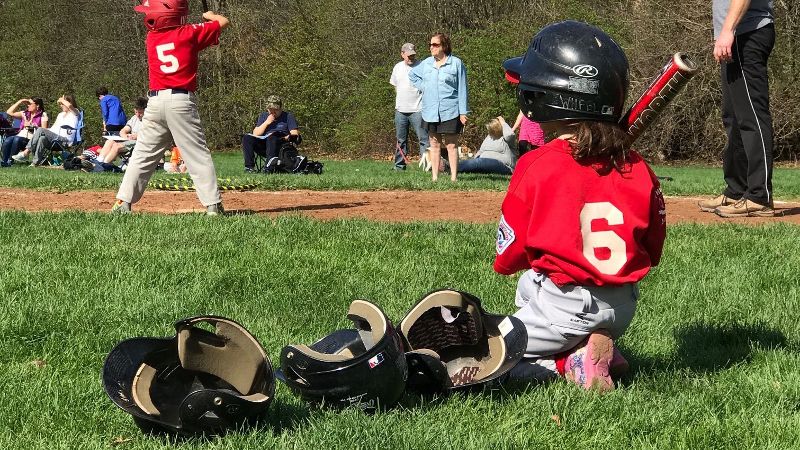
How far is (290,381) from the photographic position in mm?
2932

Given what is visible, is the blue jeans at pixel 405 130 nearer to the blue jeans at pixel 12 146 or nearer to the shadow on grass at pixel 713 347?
the blue jeans at pixel 12 146

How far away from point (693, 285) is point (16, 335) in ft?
10.6

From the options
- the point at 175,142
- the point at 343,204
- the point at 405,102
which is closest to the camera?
the point at 175,142

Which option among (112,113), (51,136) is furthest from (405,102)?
(51,136)

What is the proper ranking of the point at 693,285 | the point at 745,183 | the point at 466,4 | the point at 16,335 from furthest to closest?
the point at 466,4 → the point at 745,183 → the point at 693,285 → the point at 16,335

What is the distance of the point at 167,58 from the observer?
24.5 ft

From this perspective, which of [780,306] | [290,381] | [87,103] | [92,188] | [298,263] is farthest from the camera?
[87,103]

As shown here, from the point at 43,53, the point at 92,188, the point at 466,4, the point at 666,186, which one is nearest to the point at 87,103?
the point at 43,53

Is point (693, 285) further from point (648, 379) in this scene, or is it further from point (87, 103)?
point (87, 103)

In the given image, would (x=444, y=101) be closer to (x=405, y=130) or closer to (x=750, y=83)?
(x=405, y=130)

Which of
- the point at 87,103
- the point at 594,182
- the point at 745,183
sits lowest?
the point at 87,103

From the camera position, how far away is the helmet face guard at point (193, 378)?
2631mm

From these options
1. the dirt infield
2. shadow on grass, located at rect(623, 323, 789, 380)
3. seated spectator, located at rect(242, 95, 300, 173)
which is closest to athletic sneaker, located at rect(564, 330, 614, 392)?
shadow on grass, located at rect(623, 323, 789, 380)

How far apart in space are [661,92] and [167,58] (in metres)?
5.11
